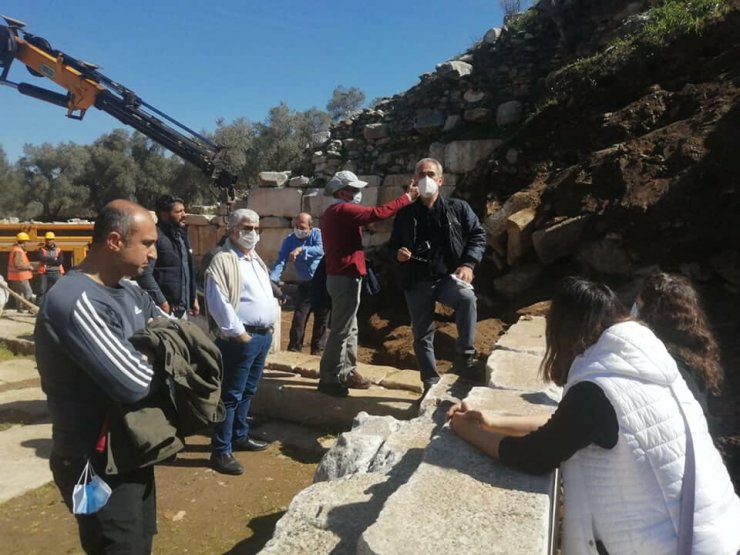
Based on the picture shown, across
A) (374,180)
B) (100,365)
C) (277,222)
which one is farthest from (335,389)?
(277,222)

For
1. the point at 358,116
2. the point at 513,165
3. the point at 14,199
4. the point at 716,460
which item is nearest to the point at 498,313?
the point at 513,165

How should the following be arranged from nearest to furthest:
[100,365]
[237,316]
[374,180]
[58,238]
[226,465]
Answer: [100,365], [237,316], [226,465], [374,180], [58,238]

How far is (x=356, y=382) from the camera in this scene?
500 cm

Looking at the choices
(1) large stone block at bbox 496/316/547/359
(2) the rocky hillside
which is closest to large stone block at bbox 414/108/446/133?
(2) the rocky hillside

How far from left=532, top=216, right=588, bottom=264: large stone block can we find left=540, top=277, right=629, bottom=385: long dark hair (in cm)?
459

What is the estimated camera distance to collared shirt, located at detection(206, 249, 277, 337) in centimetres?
375

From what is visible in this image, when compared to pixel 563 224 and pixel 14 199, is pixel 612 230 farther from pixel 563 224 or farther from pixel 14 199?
pixel 14 199

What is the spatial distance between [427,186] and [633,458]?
9.38 feet

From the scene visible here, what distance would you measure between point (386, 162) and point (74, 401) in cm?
946

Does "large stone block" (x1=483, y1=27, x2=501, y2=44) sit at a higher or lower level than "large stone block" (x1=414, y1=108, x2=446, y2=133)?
higher

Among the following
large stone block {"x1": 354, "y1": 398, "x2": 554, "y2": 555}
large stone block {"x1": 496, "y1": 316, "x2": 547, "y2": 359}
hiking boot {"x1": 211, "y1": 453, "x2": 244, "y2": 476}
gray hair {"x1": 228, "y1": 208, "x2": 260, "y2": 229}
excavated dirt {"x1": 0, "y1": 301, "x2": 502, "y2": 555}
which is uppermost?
gray hair {"x1": 228, "y1": 208, "x2": 260, "y2": 229}

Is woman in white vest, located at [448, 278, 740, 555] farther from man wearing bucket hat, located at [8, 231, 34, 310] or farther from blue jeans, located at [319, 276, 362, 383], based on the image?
man wearing bucket hat, located at [8, 231, 34, 310]

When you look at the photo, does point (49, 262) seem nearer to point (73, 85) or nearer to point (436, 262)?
point (73, 85)

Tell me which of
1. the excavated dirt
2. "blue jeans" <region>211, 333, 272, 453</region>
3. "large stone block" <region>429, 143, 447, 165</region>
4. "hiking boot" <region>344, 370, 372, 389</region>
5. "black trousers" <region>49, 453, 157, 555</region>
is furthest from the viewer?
"large stone block" <region>429, 143, 447, 165</region>
